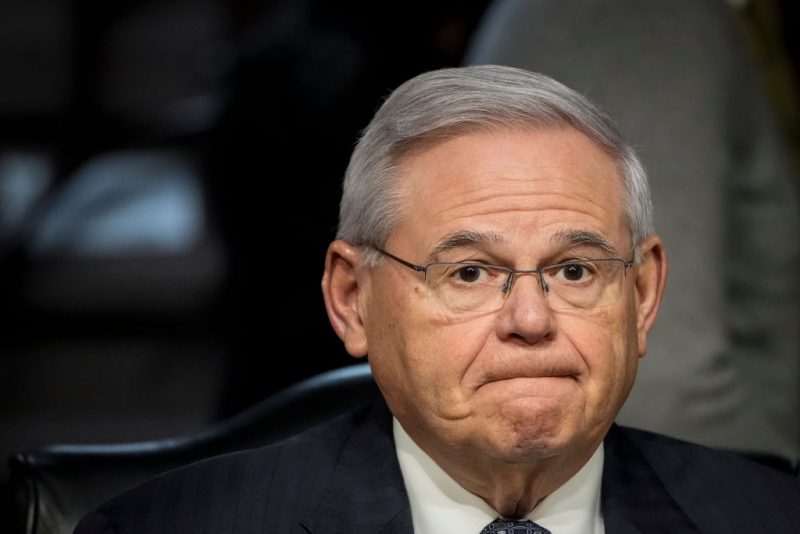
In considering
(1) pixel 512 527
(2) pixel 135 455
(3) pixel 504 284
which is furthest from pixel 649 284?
(2) pixel 135 455

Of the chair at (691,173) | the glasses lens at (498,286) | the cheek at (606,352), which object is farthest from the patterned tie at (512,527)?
the chair at (691,173)

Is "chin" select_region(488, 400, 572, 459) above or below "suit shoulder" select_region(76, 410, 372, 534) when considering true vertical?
above

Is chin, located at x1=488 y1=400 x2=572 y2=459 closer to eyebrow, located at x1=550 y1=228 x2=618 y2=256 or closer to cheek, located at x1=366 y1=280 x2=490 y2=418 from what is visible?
cheek, located at x1=366 y1=280 x2=490 y2=418

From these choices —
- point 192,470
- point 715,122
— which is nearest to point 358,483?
point 192,470

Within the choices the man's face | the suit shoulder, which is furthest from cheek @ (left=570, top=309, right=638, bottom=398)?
the suit shoulder

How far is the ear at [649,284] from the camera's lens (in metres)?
2.08

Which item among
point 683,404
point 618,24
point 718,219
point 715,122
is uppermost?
point 618,24

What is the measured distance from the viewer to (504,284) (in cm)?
188

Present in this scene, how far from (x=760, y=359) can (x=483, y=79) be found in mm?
1517

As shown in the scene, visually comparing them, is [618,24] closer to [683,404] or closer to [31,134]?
[683,404]

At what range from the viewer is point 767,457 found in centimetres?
233

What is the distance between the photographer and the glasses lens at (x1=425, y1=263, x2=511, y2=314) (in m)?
1.88

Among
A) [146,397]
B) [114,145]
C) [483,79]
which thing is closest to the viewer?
[483,79]

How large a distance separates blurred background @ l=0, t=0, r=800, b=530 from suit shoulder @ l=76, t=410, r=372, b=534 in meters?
1.62
